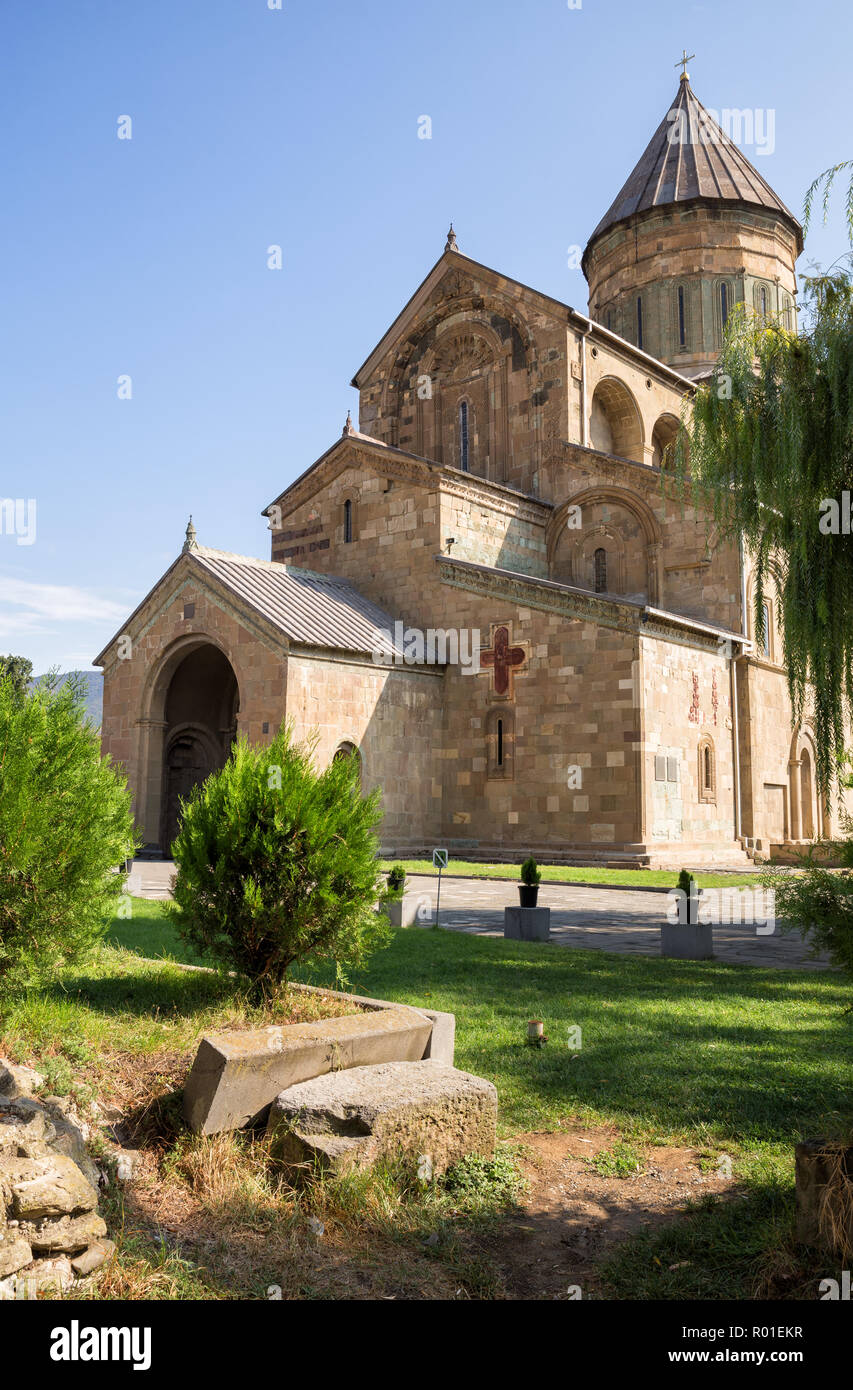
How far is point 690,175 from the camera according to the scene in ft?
99.3

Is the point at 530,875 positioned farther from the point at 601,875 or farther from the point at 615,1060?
the point at 601,875

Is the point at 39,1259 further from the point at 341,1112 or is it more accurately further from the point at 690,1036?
the point at 690,1036

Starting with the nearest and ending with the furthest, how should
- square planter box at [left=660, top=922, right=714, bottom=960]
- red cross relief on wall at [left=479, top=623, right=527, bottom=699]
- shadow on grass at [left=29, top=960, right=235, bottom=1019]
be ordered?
1. shadow on grass at [left=29, top=960, right=235, bottom=1019]
2. square planter box at [left=660, top=922, right=714, bottom=960]
3. red cross relief on wall at [left=479, top=623, right=527, bottom=699]

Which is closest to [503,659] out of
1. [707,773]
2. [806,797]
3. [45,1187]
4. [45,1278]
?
[707,773]

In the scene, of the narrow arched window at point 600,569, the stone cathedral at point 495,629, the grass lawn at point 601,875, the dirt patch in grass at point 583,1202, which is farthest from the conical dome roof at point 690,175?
the dirt patch in grass at point 583,1202

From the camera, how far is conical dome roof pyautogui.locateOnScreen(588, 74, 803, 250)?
29.7m

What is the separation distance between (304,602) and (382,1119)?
16.7 m

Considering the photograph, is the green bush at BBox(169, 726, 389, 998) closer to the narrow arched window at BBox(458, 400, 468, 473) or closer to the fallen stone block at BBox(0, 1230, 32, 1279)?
the fallen stone block at BBox(0, 1230, 32, 1279)

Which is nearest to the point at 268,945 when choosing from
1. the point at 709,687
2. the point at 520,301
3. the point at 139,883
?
the point at 139,883

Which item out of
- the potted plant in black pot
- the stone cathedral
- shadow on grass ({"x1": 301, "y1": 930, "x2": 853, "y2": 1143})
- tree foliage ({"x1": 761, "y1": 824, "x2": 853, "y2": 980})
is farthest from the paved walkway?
tree foliage ({"x1": 761, "y1": 824, "x2": 853, "y2": 980})

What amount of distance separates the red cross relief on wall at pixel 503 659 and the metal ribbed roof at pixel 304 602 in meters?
2.12

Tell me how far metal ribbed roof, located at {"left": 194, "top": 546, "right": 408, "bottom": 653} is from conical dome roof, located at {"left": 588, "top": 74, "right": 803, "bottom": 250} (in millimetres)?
17471

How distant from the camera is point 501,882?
53.5 ft

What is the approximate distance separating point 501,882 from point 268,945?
11038 mm
